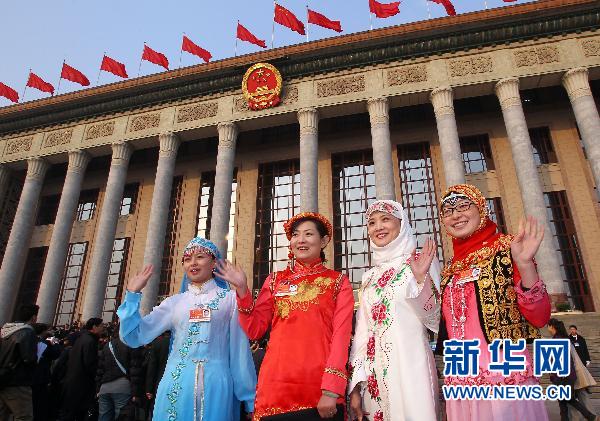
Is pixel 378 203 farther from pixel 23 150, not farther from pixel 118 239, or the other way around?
pixel 23 150

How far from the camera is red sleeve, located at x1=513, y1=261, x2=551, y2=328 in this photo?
7.47 feet

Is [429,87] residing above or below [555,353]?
above

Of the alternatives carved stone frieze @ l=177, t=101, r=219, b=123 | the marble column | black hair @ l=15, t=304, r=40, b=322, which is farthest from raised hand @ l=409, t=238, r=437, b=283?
carved stone frieze @ l=177, t=101, r=219, b=123

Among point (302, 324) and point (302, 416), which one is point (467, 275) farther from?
point (302, 416)

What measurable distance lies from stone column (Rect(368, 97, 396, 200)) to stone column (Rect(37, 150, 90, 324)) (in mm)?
12937

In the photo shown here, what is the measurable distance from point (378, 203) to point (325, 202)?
1454 centimetres

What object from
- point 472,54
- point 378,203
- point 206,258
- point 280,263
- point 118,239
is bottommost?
point 206,258

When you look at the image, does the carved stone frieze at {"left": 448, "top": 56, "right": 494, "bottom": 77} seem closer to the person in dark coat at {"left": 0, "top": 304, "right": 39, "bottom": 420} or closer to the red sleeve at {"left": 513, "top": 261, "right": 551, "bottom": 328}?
the red sleeve at {"left": 513, "top": 261, "right": 551, "bottom": 328}

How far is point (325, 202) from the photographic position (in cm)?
1748

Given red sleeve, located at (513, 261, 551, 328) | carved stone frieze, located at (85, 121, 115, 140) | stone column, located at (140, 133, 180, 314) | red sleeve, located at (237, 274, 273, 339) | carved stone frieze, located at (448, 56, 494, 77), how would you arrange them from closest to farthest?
red sleeve, located at (513, 261, 551, 328) < red sleeve, located at (237, 274, 273, 339) < carved stone frieze, located at (448, 56, 494, 77) < stone column, located at (140, 133, 180, 314) < carved stone frieze, located at (85, 121, 115, 140)

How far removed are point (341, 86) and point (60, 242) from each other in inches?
516

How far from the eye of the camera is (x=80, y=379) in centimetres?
581

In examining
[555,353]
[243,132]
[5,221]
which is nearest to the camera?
[555,353]

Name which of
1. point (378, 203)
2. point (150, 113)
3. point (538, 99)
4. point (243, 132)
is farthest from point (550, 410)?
point (150, 113)
